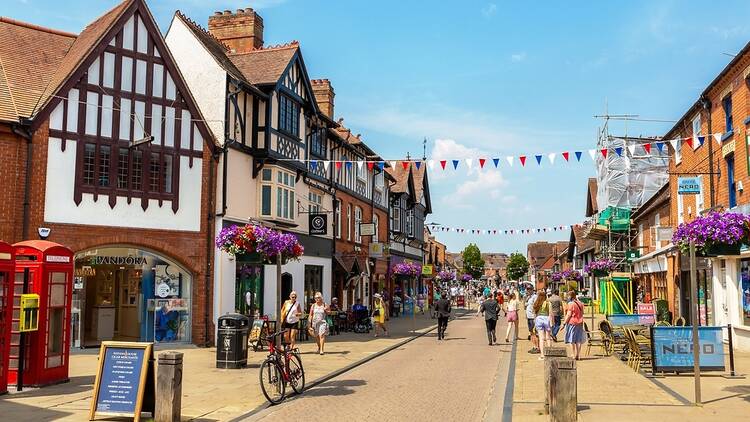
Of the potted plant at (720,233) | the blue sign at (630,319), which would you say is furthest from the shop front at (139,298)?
the potted plant at (720,233)

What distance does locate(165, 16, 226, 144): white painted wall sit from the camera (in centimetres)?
2125

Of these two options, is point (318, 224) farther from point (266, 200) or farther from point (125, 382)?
point (125, 382)

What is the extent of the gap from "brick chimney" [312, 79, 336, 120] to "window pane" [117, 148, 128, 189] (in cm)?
1716

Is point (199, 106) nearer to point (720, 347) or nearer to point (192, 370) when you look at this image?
point (192, 370)

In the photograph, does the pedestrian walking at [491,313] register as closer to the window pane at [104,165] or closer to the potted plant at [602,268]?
the window pane at [104,165]

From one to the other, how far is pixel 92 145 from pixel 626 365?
14842 mm

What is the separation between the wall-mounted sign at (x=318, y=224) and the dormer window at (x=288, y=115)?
356cm

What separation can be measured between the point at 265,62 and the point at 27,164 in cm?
997

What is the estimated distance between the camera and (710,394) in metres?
11.6

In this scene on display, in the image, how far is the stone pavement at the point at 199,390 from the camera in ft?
32.7

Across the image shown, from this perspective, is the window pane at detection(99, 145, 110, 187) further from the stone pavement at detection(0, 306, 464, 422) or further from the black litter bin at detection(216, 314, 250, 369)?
the black litter bin at detection(216, 314, 250, 369)

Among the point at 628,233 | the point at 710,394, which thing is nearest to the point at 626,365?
the point at 710,394

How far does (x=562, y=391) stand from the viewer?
916cm

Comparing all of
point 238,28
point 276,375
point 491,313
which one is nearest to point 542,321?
point 491,313
